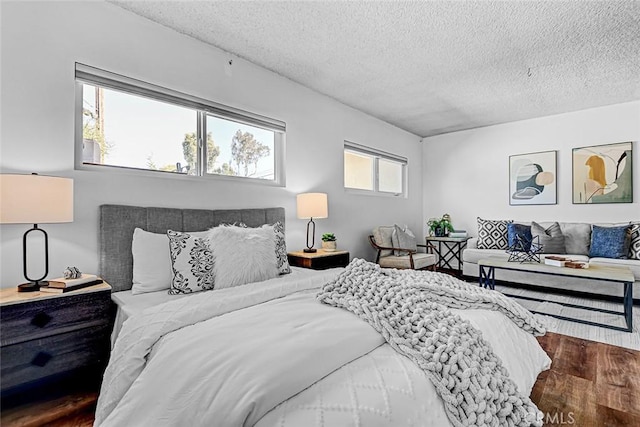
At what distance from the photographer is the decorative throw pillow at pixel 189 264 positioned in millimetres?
2104

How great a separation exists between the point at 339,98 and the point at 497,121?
2837 mm

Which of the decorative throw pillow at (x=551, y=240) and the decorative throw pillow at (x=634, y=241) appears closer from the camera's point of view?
the decorative throw pillow at (x=634, y=241)

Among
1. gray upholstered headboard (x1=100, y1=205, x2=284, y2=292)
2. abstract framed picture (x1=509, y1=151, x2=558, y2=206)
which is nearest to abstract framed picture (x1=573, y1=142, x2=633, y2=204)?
→ abstract framed picture (x1=509, y1=151, x2=558, y2=206)

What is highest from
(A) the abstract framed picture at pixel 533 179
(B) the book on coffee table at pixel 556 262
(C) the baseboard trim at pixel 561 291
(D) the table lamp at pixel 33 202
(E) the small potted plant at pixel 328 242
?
(A) the abstract framed picture at pixel 533 179

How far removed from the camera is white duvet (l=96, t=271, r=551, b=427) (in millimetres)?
833

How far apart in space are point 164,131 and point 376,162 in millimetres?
3378

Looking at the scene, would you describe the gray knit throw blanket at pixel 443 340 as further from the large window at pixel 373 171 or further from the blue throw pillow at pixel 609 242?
the blue throw pillow at pixel 609 242

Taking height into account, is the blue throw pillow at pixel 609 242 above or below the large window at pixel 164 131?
below

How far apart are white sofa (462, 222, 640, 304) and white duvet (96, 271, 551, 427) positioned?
134 inches

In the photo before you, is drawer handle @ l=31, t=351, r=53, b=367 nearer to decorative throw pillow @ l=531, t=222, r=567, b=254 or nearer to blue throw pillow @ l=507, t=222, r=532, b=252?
blue throw pillow @ l=507, t=222, r=532, b=252

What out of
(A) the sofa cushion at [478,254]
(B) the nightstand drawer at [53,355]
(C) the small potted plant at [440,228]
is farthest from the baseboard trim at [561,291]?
(B) the nightstand drawer at [53,355]

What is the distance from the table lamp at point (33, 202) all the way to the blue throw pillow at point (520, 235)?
501 cm

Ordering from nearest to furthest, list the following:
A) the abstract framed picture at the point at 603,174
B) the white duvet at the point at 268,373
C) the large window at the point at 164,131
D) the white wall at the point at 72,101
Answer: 1. the white duvet at the point at 268,373
2. the white wall at the point at 72,101
3. the large window at the point at 164,131
4. the abstract framed picture at the point at 603,174

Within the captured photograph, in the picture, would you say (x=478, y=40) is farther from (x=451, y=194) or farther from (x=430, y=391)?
(x=451, y=194)
